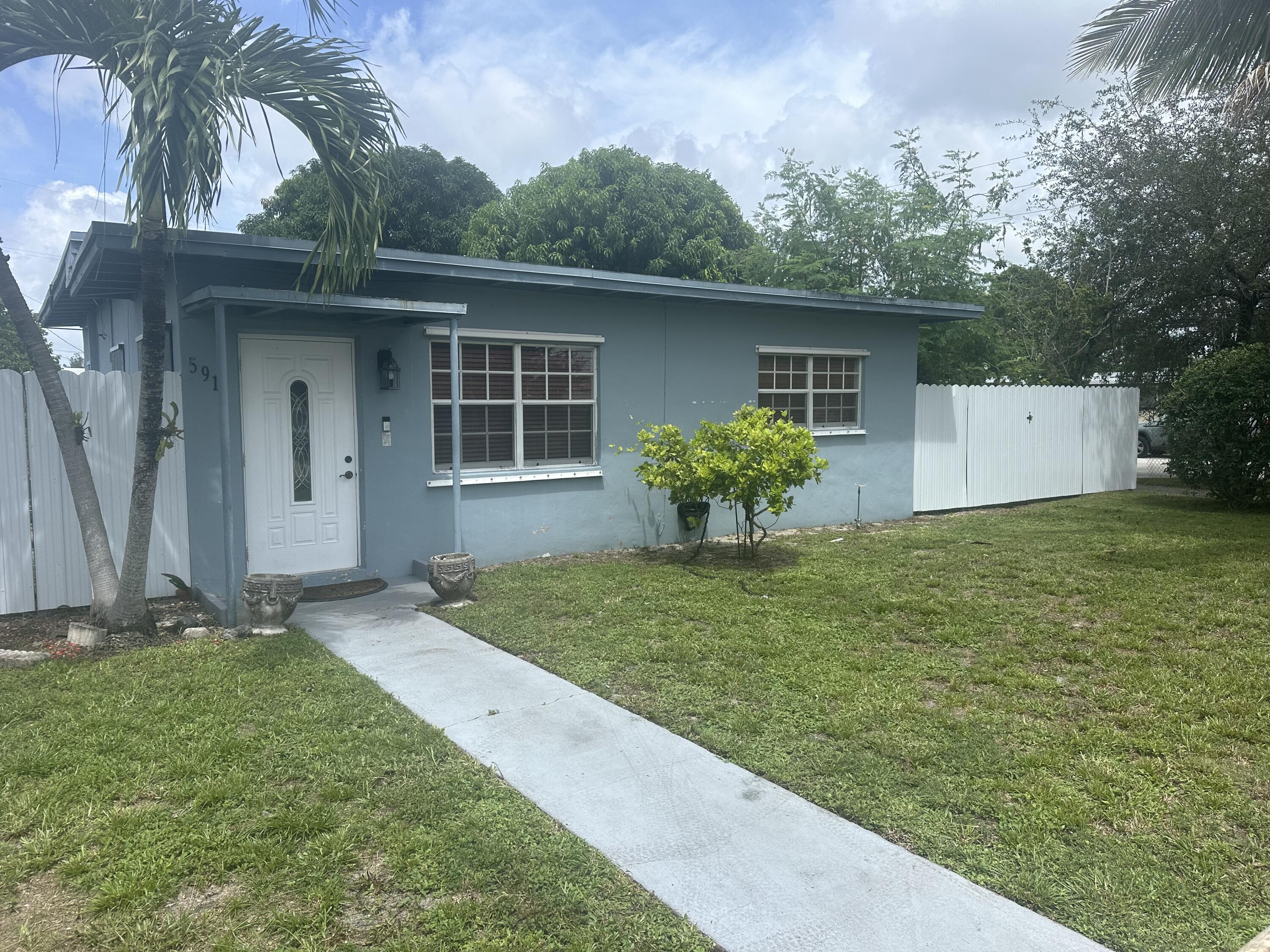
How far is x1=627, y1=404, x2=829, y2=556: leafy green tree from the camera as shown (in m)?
8.24

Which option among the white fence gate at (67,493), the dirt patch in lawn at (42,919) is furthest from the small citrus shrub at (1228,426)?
the dirt patch in lawn at (42,919)

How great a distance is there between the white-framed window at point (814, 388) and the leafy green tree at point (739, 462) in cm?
185

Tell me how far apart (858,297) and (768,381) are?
5.23 feet

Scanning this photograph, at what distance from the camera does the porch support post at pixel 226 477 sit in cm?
619

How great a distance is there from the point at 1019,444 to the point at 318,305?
36.2ft

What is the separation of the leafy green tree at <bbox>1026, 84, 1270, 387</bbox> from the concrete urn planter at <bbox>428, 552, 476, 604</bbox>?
14.3m

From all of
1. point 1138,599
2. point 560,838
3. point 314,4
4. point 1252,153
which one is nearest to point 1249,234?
point 1252,153

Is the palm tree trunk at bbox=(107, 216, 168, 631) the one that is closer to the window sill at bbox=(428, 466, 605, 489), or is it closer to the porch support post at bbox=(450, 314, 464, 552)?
the porch support post at bbox=(450, 314, 464, 552)

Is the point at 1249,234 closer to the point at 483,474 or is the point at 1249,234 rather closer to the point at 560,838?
the point at 483,474

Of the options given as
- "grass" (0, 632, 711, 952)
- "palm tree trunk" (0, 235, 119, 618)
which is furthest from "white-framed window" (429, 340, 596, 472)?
"grass" (0, 632, 711, 952)

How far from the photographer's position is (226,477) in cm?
623

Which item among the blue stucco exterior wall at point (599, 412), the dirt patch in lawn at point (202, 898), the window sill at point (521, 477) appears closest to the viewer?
the dirt patch in lawn at point (202, 898)

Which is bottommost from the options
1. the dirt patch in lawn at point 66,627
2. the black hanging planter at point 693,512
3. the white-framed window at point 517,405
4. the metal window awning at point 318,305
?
the dirt patch in lawn at point 66,627

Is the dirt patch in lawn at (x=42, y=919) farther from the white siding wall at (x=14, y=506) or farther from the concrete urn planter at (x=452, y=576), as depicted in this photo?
the white siding wall at (x=14, y=506)
